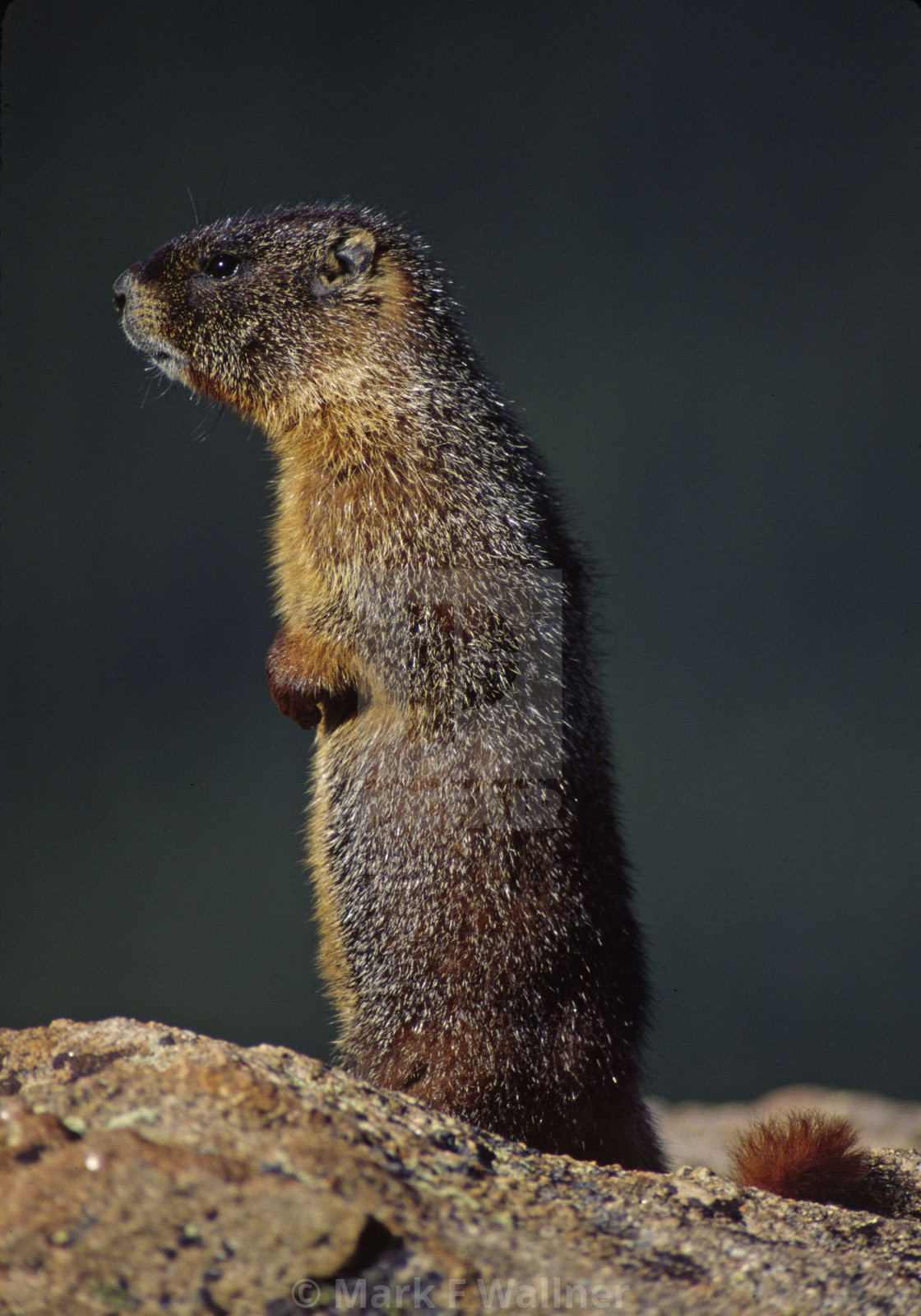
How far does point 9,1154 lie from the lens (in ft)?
5.68

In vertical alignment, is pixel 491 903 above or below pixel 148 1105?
below

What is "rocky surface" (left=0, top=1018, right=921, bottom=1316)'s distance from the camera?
A: 1.62 meters

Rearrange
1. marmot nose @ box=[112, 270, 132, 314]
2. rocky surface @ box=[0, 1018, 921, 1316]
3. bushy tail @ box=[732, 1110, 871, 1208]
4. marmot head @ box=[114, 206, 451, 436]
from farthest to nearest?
marmot nose @ box=[112, 270, 132, 314] → marmot head @ box=[114, 206, 451, 436] → bushy tail @ box=[732, 1110, 871, 1208] → rocky surface @ box=[0, 1018, 921, 1316]

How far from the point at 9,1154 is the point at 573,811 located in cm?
162

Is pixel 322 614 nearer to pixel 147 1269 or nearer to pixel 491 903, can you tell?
pixel 491 903

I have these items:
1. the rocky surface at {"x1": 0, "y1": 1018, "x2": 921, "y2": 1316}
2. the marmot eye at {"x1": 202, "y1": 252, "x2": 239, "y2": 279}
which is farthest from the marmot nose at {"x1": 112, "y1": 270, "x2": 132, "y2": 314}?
the rocky surface at {"x1": 0, "y1": 1018, "x2": 921, "y2": 1316}

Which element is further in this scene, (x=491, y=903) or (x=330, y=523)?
(x=330, y=523)

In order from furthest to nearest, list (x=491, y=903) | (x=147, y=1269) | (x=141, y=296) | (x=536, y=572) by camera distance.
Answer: (x=141, y=296) < (x=536, y=572) < (x=491, y=903) < (x=147, y=1269)

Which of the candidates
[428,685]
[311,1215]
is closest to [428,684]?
[428,685]

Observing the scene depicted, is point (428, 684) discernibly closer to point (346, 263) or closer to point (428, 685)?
point (428, 685)

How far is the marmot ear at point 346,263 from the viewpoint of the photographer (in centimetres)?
331

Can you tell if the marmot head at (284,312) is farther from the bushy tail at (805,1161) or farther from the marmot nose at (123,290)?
the bushy tail at (805,1161)

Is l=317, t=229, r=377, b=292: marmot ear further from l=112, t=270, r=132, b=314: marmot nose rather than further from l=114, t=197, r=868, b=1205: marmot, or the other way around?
l=112, t=270, r=132, b=314: marmot nose

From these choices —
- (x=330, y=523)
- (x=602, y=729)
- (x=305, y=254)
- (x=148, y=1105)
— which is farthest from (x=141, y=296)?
(x=148, y=1105)
